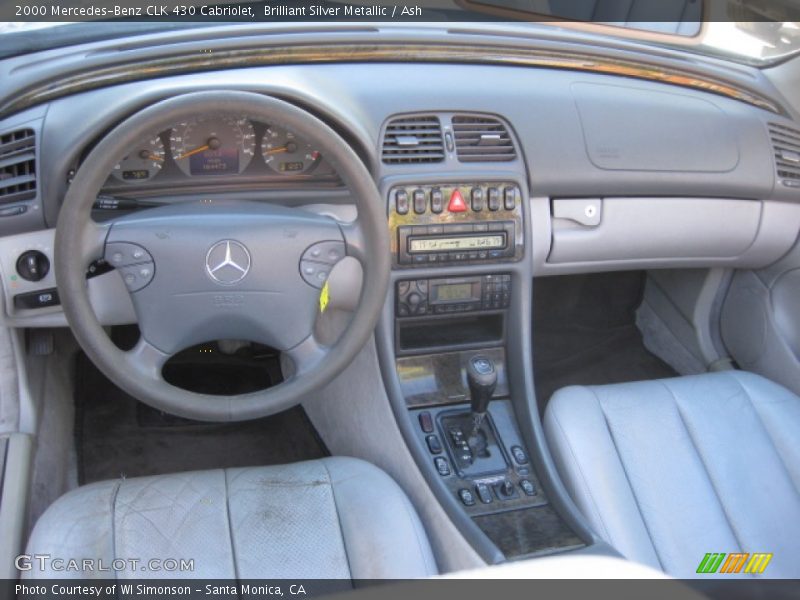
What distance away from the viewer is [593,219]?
7.77 feet


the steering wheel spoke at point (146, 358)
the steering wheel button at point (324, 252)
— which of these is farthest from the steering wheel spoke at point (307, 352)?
the steering wheel spoke at point (146, 358)

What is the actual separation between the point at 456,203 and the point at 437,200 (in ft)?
0.17

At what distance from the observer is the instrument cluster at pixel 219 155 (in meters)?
1.90

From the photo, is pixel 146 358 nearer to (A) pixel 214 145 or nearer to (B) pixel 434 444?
(A) pixel 214 145

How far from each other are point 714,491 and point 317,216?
1.17 meters

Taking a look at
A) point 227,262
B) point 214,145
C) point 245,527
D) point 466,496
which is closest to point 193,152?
point 214,145

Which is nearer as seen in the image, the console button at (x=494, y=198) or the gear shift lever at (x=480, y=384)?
the gear shift lever at (x=480, y=384)

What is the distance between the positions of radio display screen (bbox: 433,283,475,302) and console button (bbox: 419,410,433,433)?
0.30m

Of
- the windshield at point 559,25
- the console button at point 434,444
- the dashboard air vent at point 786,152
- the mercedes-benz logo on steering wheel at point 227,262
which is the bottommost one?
the console button at point 434,444

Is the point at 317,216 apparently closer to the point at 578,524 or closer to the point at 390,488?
the point at 390,488

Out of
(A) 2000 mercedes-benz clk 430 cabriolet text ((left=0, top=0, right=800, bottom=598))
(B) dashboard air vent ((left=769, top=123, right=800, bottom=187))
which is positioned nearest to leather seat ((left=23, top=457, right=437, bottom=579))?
(A) 2000 mercedes-benz clk 430 cabriolet text ((left=0, top=0, right=800, bottom=598))

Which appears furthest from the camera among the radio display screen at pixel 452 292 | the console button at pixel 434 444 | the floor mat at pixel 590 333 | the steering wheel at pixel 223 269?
the floor mat at pixel 590 333

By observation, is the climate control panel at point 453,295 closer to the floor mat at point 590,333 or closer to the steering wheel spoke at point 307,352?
the steering wheel spoke at point 307,352

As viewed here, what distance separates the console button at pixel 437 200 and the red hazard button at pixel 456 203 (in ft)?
0.07
